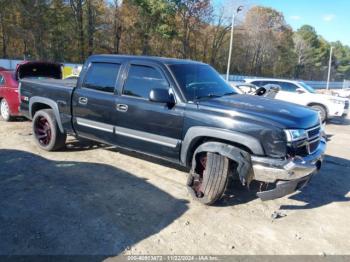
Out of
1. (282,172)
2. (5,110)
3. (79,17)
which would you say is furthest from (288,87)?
(79,17)

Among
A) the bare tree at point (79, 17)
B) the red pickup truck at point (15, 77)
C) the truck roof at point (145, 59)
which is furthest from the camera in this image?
the bare tree at point (79, 17)

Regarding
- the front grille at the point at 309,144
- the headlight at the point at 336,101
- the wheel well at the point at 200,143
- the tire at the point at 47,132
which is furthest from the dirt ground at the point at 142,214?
the headlight at the point at 336,101

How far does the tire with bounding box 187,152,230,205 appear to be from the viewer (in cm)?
443

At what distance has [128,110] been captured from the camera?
528 centimetres

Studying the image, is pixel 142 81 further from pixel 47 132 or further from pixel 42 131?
pixel 42 131

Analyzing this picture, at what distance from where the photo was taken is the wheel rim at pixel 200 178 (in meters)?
4.74

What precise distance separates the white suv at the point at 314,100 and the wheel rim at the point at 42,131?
9.65 metres

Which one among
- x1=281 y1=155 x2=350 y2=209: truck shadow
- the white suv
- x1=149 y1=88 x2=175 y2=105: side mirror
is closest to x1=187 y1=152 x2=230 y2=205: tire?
x1=149 y1=88 x2=175 y2=105: side mirror

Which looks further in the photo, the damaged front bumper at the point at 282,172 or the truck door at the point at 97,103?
the truck door at the point at 97,103

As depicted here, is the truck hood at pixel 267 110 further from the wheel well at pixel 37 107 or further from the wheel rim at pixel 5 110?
the wheel rim at pixel 5 110

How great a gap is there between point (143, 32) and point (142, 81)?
Result: 43.3 meters

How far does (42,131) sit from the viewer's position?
693cm

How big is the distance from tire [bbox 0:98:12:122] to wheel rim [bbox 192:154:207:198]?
22.0ft

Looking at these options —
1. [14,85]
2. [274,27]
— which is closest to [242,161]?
[14,85]
